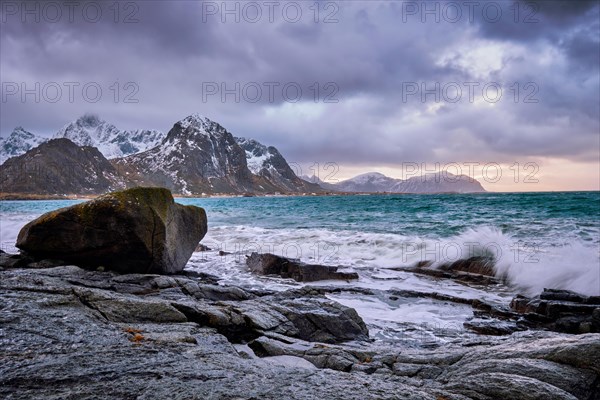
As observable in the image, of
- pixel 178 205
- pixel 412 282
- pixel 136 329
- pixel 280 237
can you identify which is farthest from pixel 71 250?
pixel 280 237

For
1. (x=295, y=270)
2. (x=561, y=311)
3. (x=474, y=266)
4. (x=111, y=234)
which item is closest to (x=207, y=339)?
(x=111, y=234)

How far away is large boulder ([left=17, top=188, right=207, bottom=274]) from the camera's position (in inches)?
481

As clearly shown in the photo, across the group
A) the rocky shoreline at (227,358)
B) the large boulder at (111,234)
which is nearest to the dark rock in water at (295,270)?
the large boulder at (111,234)

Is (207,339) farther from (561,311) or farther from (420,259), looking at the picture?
(420,259)

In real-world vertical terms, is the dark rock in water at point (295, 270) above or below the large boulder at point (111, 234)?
below

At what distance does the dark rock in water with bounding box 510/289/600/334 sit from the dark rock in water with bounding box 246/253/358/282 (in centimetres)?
633

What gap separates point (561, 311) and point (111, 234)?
13.7m

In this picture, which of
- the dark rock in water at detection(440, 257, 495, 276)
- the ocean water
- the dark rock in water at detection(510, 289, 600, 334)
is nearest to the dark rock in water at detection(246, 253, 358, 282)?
the ocean water

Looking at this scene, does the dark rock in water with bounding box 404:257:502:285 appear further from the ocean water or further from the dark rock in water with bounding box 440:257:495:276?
the ocean water

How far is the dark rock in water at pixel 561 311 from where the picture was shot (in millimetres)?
9516

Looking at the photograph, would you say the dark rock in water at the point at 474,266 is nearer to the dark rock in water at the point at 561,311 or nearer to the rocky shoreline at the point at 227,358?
the dark rock in water at the point at 561,311

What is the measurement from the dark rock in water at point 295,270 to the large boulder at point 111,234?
4465 millimetres

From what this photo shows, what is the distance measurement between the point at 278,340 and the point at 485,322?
6380 mm

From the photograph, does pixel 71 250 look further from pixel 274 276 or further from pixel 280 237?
pixel 280 237
